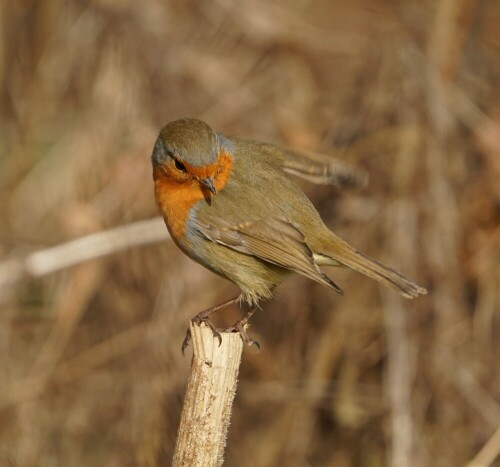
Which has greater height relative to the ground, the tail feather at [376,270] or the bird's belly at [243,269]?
the tail feather at [376,270]

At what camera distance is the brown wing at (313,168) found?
4.27 m

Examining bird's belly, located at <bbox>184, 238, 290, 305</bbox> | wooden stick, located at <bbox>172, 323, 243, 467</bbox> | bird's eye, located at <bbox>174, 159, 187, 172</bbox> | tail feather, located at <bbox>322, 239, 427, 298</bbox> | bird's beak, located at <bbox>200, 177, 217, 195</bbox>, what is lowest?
wooden stick, located at <bbox>172, 323, 243, 467</bbox>

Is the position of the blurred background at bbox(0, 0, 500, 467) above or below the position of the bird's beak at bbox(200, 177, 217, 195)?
above

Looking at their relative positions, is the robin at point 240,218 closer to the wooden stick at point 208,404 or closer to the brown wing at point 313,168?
the brown wing at point 313,168

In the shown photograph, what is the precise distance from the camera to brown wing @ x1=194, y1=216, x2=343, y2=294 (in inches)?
148

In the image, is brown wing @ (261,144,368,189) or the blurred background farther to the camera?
the blurred background

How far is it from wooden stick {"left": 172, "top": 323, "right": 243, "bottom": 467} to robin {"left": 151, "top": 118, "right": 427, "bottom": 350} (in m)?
0.50

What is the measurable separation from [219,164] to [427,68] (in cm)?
232

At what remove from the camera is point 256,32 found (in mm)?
6547

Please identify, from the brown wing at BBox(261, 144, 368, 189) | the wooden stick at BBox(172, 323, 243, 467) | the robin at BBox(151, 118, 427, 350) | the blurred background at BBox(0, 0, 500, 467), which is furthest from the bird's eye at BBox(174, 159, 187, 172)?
the blurred background at BBox(0, 0, 500, 467)

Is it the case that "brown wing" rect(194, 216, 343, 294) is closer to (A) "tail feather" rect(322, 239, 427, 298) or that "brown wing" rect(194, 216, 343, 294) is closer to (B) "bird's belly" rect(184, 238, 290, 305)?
(B) "bird's belly" rect(184, 238, 290, 305)

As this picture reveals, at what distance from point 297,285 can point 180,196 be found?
7.26 ft

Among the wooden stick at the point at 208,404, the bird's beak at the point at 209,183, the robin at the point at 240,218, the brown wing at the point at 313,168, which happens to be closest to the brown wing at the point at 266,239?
the robin at the point at 240,218

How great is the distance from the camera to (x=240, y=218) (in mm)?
3834
